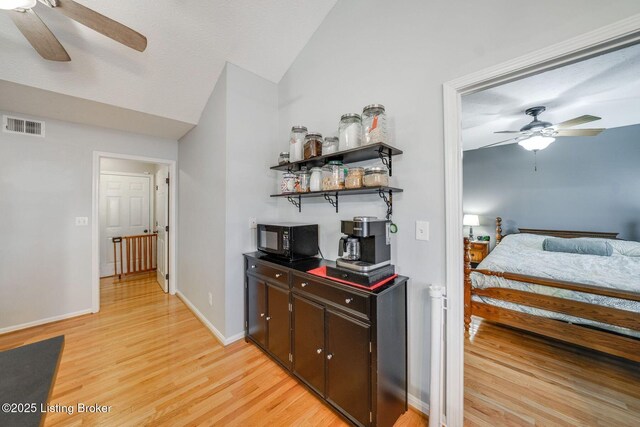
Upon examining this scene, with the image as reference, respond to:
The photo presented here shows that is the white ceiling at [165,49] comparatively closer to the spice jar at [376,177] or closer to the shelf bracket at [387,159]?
the shelf bracket at [387,159]

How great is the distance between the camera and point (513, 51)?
1263mm

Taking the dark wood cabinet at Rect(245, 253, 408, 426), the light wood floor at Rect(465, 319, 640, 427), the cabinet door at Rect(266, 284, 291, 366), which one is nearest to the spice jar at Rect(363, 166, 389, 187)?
the dark wood cabinet at Rect(245, 253, 408, 426)

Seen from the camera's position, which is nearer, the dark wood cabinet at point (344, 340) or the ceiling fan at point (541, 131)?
the dark wood cabinet at point (344, 340)

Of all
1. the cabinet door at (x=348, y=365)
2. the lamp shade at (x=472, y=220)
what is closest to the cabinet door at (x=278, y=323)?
the cabinet door at (x=348, y=365)

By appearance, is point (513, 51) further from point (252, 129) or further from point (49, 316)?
point (49, 316)

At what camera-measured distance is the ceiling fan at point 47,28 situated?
1.27 meters

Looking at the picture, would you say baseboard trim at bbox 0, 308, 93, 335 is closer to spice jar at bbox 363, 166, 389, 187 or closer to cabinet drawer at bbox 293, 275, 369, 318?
cabinet drawer at bbox 293, 275, 369, 318

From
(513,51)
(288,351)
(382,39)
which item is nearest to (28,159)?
(288,351)

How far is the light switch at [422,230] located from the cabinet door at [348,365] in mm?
685

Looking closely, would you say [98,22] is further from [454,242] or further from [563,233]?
[563,233]

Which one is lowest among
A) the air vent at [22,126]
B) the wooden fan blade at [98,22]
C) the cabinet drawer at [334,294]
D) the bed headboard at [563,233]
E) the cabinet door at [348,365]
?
the cabinet door at [348,365]

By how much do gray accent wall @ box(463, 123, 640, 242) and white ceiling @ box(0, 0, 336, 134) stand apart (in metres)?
4.17

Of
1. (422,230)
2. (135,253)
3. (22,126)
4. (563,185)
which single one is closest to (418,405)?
(422,230)

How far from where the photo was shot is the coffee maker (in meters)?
1.47
